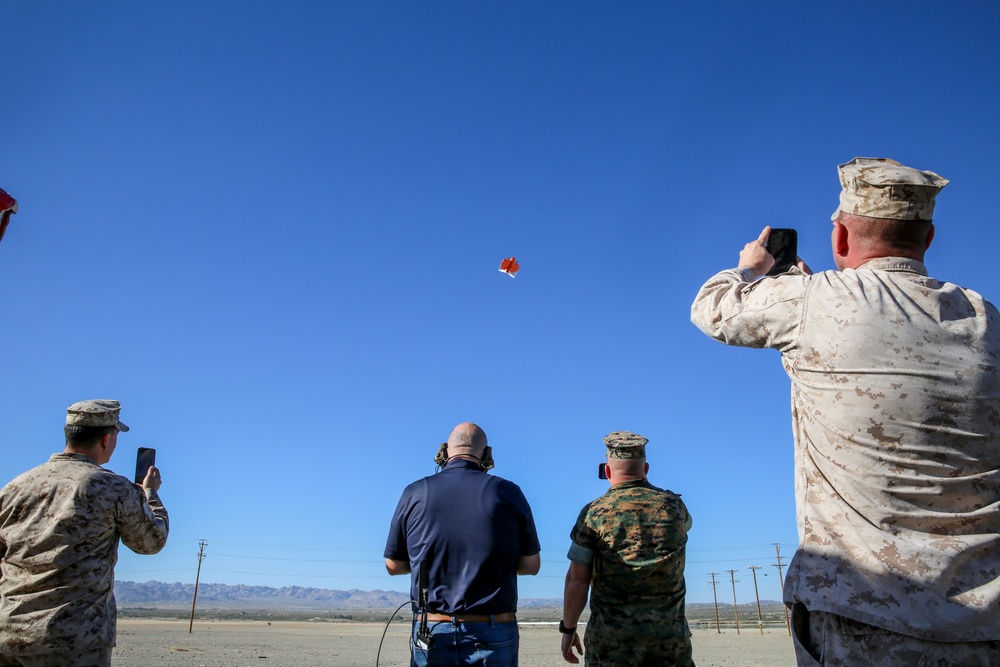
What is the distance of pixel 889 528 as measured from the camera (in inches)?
97.6

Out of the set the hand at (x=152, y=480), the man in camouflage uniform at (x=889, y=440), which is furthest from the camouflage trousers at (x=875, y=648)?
the hand at (x=152, y=480)

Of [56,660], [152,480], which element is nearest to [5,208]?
[152,480]

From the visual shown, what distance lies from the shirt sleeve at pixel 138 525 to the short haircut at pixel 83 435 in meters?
0.44

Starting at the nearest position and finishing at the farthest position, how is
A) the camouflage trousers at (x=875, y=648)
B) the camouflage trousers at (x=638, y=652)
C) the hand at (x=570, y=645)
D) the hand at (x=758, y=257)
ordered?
the camouflage trousers at (x=875, y=648), the hand at (x=758, y=257), the camouflage trousers at (x=638, y=652), the hand at (x=570, y=645)

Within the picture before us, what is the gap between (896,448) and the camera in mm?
2533

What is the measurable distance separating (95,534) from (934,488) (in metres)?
4.67

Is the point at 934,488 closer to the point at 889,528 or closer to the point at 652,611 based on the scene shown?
the point at 889,528

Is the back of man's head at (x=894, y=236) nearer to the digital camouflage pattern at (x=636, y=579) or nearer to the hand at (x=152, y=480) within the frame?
the digital camouflage pattern at (x=636, y=579)

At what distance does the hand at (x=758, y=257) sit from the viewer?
10.8 feet

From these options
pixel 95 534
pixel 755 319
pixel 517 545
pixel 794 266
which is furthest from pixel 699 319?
pixel 95 534

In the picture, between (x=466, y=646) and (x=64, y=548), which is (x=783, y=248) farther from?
(x=64, y=548)

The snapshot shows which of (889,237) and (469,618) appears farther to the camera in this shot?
(469,618)

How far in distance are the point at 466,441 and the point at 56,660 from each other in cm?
286

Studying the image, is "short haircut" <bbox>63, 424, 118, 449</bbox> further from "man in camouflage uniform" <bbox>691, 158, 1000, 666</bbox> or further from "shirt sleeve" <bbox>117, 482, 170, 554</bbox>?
"man in camouflage uniform" <bbox>691, 158, 1000, 666</bbox>
